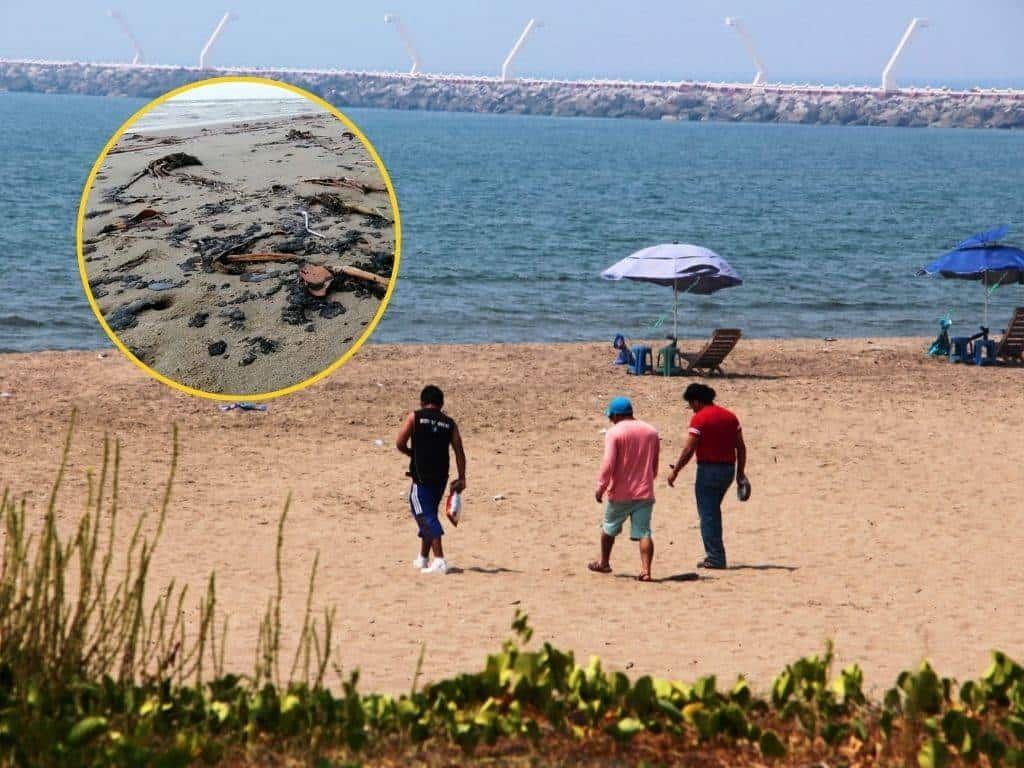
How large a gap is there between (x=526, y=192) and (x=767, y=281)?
121 ft

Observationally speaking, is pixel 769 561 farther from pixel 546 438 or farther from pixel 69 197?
pixel 69 197

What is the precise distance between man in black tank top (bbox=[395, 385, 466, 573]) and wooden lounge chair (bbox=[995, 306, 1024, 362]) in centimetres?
1274

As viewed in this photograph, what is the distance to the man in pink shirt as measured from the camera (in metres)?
10.5

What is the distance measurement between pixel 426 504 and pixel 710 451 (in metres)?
2.04

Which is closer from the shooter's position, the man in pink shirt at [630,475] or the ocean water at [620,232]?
the man in pink shirt at [630,475]

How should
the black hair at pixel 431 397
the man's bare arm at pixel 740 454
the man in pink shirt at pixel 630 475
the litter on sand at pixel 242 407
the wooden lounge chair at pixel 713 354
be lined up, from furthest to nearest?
the wooden lounge chair at pixel 713 354
the litter on sand at pixel 242 407
the man's bare arm at pixel 740 454
the man in pink shirt at pixel 630 475
the black hair at pixel 431 397

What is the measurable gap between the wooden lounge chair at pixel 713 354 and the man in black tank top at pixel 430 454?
9.85 meters

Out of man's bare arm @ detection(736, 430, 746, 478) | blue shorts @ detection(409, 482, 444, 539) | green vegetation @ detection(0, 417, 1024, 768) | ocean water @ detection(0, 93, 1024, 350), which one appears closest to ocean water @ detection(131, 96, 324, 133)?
green vegetation @ detection(0, 417, 1024, 768)

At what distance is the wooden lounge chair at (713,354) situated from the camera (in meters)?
20.1

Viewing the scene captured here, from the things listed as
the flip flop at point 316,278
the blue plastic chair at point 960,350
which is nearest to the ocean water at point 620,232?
the blue plastic chair at point 960,350

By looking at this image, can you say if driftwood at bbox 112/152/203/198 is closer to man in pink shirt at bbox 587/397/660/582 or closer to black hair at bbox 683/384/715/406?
man in pink shirt at bbox 587/397/660/582

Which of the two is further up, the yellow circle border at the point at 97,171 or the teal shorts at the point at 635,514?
the yellow circle border at the point at 97,171

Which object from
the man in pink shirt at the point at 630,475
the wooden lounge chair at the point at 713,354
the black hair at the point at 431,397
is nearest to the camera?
the black hair at the point at 431,397

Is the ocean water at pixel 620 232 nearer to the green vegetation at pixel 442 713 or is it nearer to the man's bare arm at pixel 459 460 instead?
the man's bare arm at pixel 459 460
